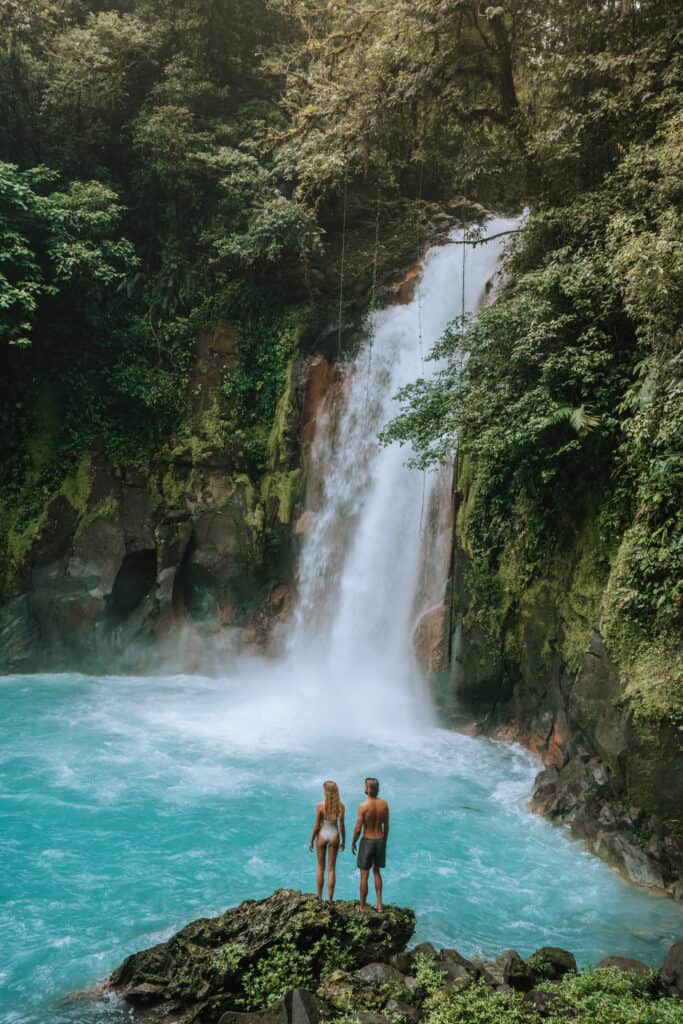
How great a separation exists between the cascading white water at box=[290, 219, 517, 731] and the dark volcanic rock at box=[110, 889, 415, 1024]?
21.8 ft

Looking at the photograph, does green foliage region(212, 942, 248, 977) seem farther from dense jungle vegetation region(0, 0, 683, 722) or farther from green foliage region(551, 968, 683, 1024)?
dense jungle vegetation region(0, 0, 683, 722)

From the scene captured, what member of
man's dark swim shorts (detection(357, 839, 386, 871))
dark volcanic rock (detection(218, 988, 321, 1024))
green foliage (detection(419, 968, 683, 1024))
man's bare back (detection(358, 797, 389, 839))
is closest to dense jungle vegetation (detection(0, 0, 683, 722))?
green foliage (detection(419, 968, 683, 1024))

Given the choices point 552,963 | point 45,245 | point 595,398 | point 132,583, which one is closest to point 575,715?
point 552,963

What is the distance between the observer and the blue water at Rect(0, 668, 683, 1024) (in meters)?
6.37

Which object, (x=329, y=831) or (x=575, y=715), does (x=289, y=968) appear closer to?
(x=329, y=831)

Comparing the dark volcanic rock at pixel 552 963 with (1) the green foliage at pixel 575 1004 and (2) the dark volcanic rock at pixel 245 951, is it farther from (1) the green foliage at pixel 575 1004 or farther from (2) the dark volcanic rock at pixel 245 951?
(2) the dark volcanic rock at pixel 245 951

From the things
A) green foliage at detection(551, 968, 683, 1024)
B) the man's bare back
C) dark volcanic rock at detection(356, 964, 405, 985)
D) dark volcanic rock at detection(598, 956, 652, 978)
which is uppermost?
the man's bare back

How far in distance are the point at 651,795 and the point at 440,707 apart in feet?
17.0

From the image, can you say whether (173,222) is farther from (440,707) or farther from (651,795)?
(651,795)

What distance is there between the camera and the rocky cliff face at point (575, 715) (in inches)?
282

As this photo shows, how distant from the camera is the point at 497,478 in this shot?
427 inches

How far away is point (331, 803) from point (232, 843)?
8.05 feet

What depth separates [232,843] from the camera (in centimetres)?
810

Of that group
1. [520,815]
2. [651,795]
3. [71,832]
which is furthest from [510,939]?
[71,832]
